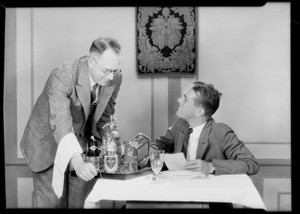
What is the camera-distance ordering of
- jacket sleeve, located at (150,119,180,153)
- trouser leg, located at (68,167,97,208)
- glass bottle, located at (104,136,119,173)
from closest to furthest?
1. glass bottle, located at (104,136,119,173)
2. jacket sleeve, located at (150,119,180,153)
3. trouser leg, located at (68,167,97,208)

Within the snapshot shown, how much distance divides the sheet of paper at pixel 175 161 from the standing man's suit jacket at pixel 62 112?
420 millimetres

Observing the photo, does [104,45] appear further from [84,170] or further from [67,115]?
[84,170]

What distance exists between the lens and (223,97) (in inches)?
120

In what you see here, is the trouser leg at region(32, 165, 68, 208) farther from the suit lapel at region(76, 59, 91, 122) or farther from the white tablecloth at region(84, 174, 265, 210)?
the white tablecloth at region(84, 174, 265, 210)

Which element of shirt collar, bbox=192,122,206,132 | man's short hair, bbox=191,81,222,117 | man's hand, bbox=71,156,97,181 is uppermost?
man's short hair, bbox=191,81,222,117

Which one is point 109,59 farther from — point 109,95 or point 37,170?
point 37,170

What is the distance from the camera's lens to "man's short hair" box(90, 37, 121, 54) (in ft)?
9.61

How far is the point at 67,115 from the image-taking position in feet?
9.32

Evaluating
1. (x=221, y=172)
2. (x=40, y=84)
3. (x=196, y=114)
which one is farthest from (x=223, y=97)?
(x=40, y=84)

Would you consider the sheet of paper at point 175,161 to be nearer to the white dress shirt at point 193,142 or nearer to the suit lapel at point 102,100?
the white dress shirt at point 193,142

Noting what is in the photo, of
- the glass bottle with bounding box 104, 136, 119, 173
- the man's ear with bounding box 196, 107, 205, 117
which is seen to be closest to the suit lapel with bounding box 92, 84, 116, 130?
the glass bottle with bounding box 104, 136, 119, 173

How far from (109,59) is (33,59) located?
16.7 inches

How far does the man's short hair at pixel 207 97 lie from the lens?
9.73 feet

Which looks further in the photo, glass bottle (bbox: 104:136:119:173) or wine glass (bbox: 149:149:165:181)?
glass bottle (bbox: 104:136:119:173)
